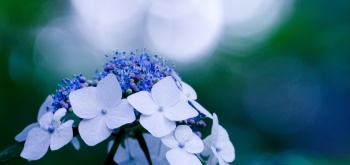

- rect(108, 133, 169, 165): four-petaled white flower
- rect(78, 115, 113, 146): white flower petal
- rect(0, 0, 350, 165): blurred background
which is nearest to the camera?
rect(78, 115, 113, 146): white flower petal

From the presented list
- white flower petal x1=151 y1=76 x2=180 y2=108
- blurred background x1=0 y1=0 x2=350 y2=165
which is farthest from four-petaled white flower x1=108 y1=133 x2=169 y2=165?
blurred background x1=0 y1=0 x2=350 y2=165

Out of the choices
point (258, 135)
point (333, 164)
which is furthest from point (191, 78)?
point (333, 164)

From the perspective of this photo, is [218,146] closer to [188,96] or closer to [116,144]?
[188,96]

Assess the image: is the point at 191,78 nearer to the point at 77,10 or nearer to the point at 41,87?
the point at 41,87

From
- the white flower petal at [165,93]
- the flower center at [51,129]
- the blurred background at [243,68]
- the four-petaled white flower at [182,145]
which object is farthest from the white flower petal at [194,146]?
the blurred background at [243,68]

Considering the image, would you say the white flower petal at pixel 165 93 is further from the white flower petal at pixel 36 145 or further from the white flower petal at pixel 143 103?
the white flower petal at pixel 36 145

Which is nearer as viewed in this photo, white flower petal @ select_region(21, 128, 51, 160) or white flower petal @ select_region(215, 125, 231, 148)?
white flower petal @ select_region(21, 128, 51, 160)

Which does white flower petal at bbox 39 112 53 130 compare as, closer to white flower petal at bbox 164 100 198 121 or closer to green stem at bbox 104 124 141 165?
green stem at bbox 104 124 141 165
